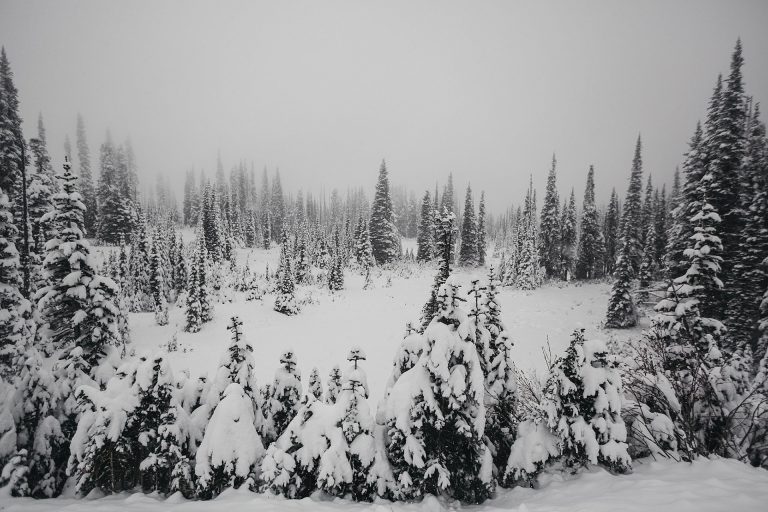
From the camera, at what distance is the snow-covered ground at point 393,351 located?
4488 mm

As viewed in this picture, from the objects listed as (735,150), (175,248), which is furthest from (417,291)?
(175,248)

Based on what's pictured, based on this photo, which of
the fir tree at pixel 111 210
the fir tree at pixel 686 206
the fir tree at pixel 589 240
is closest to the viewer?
the fir tree at pixel 686 206

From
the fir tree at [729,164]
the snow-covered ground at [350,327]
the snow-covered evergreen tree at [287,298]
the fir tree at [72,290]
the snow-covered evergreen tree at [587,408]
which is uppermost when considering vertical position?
the fir tree at [729,164]

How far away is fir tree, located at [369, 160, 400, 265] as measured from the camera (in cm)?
4656

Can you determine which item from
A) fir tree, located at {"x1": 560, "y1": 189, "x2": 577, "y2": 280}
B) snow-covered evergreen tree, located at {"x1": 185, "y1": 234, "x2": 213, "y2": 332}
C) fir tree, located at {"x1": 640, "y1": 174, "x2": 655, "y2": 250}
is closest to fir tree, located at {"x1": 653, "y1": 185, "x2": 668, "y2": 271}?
fir tree, located at {"x1": 640, "y1": 174, "x2": 655, "y2": 250}

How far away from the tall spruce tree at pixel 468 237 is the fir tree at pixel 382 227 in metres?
11.0

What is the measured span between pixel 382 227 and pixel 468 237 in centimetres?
1384

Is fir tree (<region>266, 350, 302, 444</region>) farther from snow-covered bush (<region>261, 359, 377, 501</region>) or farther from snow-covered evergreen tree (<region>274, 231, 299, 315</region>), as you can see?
snow-covered evergreen tree (<region>274, 231, 299, 315</region>)

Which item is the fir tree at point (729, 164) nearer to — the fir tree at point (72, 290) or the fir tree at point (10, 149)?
the fir tree at point (72, 290)

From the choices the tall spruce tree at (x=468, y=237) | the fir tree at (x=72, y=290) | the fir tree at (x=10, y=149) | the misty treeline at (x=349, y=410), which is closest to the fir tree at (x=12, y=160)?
the fir tree at (x=10, y=149)

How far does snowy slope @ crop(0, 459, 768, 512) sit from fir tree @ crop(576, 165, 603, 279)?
137 ft

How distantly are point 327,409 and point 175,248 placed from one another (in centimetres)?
4318

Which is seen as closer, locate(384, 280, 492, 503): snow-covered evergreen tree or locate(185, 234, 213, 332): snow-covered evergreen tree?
locate(384, 280, 492, 503): snow-covered evergreen tree

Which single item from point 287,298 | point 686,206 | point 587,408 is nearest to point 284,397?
point 587,408
